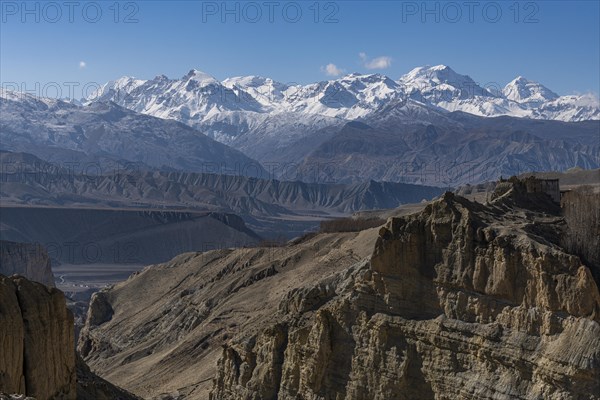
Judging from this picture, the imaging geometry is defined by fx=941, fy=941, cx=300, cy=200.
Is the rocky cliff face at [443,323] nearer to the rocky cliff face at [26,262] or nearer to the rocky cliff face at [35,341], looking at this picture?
the rocky cliff face at [35,341]

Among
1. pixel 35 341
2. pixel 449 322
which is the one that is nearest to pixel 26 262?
pixel 449 322

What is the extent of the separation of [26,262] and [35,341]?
86228 millimetres

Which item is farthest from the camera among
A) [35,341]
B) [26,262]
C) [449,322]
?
[26,262]

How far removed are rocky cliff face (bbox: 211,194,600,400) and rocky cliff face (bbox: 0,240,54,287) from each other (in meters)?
73.1

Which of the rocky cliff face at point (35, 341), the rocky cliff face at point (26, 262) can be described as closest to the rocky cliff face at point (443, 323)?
the rocky cliff face at point (35, 341)

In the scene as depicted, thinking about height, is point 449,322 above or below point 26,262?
above

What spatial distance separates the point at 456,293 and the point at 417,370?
2.91 m

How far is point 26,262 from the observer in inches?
4232

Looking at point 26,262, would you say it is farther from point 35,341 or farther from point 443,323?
point 35,341

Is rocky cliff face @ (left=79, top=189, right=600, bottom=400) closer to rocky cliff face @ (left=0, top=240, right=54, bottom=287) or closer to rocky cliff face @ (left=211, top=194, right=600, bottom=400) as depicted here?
rocky cliff face @ (left=211, top=194, right=600, bottom=400)

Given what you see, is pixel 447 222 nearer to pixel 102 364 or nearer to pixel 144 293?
pixel 102 364

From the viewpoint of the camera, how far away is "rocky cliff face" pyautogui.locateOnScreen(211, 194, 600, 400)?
2806 cm

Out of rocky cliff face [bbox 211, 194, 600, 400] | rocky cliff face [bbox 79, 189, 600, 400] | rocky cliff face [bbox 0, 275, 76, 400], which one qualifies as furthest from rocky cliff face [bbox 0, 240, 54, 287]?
rocky cliff face [bbox 0, 275, 76, 400]

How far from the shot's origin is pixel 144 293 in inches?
3391
